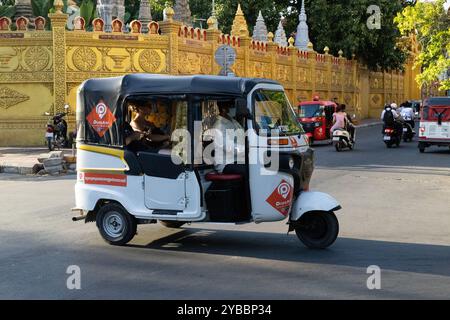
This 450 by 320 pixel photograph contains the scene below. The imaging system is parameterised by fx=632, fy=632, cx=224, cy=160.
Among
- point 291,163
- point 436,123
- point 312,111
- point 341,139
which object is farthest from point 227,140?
point 312,111

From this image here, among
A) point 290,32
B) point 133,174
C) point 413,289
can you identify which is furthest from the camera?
point 290,32

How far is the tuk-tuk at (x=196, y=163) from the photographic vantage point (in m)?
Result: 7.51

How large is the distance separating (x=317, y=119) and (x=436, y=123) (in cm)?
534

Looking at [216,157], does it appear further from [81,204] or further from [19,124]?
[19,124]

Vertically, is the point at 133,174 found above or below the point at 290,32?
below

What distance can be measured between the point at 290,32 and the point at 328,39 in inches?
256

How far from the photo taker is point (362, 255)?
24.0 ft

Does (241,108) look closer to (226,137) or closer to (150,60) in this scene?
(226,137)

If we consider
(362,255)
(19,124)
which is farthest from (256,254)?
(19,124)

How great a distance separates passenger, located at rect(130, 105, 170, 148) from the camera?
8.02m

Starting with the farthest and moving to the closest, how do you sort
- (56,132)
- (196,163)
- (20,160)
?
(56,132) < (20,160) < (196,163)

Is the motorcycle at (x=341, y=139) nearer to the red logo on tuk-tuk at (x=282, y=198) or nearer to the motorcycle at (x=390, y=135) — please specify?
the motorcycle at (x=390, y=135)

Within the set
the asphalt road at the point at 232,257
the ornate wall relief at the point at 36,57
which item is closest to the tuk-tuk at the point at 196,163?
the asphalt road at the point at 232,257

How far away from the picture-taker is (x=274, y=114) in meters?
7.84
